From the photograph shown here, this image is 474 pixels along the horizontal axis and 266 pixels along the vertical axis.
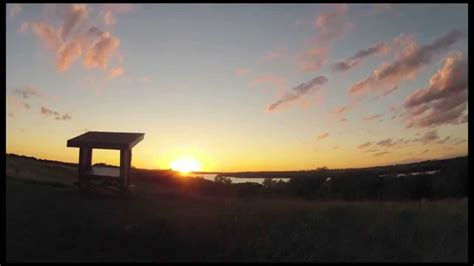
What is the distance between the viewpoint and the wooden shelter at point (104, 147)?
1527cm

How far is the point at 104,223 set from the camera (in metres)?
11.8

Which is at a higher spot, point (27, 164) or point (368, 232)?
point (27, 164)

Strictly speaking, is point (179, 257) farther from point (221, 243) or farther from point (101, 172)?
point (101, 172)

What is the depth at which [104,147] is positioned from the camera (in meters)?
15.4

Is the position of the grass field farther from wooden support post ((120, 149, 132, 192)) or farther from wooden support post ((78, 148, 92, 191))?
wooden support post ((120, 149, 132, 192))

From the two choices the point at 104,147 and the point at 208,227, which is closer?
the point at 208,227

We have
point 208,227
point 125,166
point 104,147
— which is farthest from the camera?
point 125,166

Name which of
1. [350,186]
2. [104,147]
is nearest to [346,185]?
[350,186]

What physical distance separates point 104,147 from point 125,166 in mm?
929

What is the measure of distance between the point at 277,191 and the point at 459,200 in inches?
271

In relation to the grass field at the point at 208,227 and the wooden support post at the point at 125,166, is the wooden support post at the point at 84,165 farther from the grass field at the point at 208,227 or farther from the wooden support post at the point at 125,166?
the wooden support post at the point at 125,166

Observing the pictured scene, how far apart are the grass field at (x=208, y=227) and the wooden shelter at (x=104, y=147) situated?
24.6 inches

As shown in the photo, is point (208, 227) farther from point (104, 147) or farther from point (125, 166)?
point (104, 147)

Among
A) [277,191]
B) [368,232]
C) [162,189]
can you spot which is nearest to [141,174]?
[162,189]
